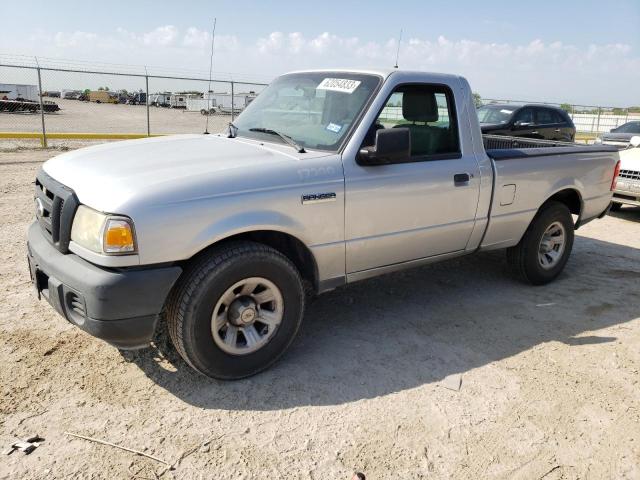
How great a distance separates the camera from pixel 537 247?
5062 mm

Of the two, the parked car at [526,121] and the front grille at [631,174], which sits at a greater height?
the parked car at [526,121]

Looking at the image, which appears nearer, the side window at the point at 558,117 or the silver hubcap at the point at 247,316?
the silver hubcap at the point at 247,316

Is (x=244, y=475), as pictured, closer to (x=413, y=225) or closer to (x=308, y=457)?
(x=308, y=457)

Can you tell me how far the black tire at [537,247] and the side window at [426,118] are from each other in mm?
1358

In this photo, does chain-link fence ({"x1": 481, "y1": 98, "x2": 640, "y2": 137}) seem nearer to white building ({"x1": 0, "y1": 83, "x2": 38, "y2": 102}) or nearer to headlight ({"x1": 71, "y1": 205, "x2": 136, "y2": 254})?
headlight ({"x1": 71, "y1": 205, "x2": 136, "y2": 254})

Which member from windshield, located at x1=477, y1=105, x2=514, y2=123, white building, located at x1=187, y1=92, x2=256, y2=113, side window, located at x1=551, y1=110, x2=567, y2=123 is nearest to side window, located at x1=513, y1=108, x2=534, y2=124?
windshield, located at x1=477, y1=105, x2=514, y2=123

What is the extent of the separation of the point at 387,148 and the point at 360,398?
1.57 meters

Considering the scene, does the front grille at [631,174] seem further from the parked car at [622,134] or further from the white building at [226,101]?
the white building at [226,101]

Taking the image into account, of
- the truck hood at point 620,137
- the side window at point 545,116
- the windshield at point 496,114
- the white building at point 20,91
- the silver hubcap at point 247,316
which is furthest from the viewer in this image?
the white building at point 20,91

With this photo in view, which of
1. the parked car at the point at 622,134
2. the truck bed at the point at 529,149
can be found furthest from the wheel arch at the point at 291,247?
the parked car at the point at 622,134

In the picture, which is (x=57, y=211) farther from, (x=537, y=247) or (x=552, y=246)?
(x=552, y=246)

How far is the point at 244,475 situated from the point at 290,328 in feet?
3.55

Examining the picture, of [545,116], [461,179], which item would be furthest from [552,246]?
[545,116]

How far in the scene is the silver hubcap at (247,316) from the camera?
319cm
